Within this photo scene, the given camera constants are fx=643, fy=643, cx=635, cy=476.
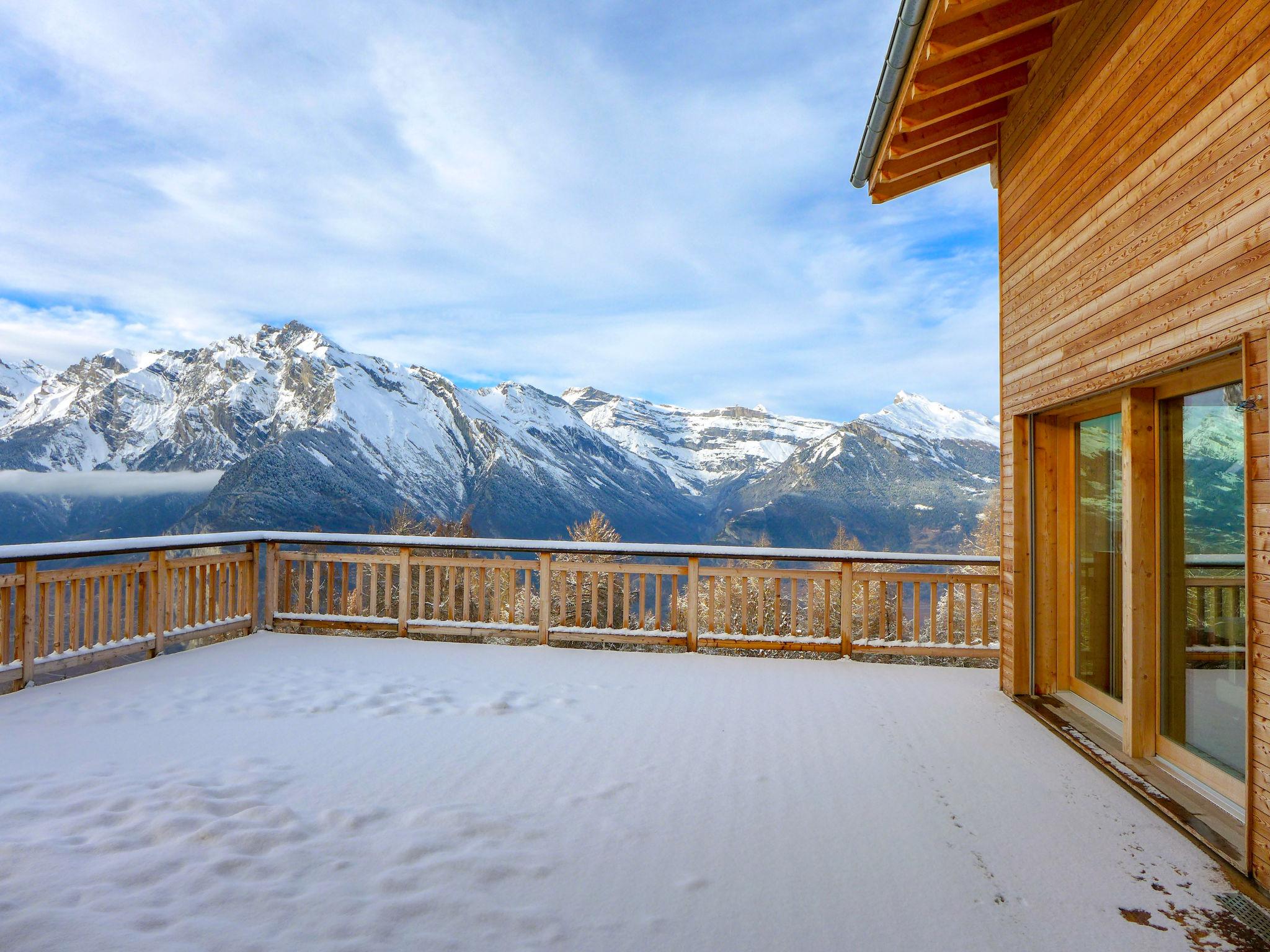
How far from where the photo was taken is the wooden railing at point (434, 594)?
14.4ft

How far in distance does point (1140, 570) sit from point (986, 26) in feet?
9.33

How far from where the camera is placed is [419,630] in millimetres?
5887

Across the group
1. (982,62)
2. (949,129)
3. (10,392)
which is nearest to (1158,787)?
(982,62)

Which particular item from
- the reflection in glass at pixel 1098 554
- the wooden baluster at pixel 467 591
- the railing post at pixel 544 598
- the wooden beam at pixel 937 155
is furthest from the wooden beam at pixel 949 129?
the wooden baluster at pixel 467 591

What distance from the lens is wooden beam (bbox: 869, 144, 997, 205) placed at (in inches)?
194

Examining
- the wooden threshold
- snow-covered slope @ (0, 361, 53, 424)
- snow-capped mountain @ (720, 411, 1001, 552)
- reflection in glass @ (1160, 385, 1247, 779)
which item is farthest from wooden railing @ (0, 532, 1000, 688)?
snow-covered slope @ (0, 361, 53, 424)

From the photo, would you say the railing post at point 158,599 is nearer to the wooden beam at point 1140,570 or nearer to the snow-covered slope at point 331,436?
the wooden beam at point 1140,570

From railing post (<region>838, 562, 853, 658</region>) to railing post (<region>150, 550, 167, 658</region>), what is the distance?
5.35 metres

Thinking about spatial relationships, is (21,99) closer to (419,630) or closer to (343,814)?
(419,630)

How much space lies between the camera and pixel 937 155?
186 inches

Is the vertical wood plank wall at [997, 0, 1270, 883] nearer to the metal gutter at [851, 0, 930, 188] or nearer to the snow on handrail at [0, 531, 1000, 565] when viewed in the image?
the metal gutter at [851, 0, 930, 188]

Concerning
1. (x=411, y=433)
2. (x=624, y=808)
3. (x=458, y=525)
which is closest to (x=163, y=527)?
(x=411, y=433)

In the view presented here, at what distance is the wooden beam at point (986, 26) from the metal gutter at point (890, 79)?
0.20 metres

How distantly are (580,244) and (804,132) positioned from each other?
34.4 ft
